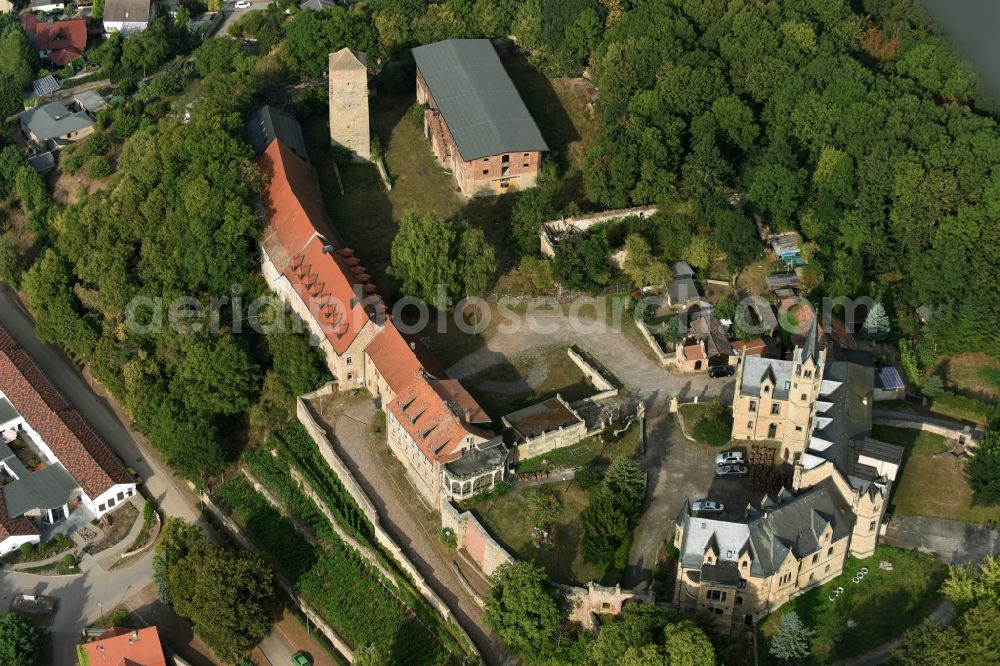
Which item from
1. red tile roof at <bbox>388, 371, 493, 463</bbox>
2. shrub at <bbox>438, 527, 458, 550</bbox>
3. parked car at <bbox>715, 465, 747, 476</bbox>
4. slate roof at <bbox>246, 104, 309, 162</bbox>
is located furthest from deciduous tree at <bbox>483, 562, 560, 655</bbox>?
slate roof at <bbox>246, 104, 309, 162</bbox>

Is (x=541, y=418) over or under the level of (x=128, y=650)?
over

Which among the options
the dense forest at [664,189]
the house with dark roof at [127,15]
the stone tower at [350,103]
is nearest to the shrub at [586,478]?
the dense forest at [664,189]

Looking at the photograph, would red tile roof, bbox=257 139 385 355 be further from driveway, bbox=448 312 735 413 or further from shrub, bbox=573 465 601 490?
shrub, bbox=573 465 601 490

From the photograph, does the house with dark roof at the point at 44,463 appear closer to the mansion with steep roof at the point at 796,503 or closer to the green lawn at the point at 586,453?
the green lawn at the point at 586,453

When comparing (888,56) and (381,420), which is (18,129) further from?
(888,56)

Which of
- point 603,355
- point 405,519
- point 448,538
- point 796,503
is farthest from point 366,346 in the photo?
point 796,503

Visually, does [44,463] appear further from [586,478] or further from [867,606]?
[867,606]
